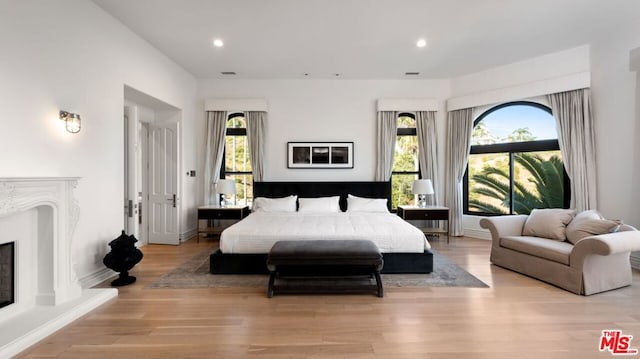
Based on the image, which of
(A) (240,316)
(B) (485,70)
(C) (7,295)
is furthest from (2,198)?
(B) (485,70)

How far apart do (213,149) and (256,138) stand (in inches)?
35.7

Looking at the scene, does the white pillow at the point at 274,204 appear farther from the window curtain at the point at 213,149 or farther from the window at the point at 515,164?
the window at the point at 515,164

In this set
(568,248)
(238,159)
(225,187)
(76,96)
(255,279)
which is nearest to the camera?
(76,96)

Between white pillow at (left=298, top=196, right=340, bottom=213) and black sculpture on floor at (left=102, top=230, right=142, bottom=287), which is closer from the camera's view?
black sculpture on floor at (left=102, top=230, right=142, bottom=287)

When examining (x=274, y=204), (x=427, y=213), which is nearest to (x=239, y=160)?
(x=274, y=204)

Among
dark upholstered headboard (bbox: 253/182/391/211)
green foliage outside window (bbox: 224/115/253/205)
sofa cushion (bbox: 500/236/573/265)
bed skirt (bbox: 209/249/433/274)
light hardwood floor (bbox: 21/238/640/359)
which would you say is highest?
green foliage outside window (bbox: 224/115/253/205)

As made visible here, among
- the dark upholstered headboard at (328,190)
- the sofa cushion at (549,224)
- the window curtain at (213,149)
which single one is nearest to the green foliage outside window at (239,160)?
the window curtain at (213,149)

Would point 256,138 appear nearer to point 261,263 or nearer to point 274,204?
point 274,204

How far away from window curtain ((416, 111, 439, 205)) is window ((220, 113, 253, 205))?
3.60 meters

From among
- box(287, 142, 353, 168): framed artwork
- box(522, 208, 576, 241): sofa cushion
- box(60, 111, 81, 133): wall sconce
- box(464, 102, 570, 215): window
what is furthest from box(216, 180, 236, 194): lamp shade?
box(522, 208, 576, 241): sofa cushion

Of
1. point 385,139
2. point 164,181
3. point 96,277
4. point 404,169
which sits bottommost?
point 96,277

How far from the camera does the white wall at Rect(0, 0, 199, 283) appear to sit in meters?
2.48

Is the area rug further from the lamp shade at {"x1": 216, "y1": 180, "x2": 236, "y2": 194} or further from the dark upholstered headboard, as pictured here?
the dark upholstered headboard

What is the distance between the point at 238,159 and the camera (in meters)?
6.03
